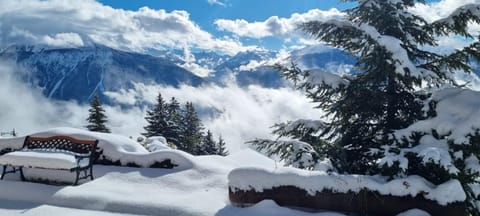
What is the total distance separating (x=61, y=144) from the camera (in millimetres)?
8469

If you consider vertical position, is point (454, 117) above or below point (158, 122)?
below

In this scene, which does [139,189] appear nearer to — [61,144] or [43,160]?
[43,160]

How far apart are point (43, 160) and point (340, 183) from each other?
5.88 m

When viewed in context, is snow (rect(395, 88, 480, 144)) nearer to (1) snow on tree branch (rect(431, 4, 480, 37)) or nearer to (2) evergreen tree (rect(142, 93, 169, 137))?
(1) snow on tree branch (rect(431, 4, 480, 37))

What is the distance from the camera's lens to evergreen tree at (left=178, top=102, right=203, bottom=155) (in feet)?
105

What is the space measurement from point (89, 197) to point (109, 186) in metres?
0.89

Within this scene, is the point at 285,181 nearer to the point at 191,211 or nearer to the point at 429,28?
the point at 191,211

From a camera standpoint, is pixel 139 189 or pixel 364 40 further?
pixel 139 189

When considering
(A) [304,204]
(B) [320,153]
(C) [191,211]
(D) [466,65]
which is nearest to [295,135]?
(B) [320,153]

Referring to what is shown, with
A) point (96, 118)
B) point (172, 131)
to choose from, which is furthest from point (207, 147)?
point (96, 118)

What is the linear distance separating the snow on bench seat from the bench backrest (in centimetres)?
69

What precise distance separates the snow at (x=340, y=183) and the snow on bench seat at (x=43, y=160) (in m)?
3.48

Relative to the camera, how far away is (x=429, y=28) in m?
7.09

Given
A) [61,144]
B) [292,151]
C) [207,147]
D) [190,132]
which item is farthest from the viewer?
[190,132]
